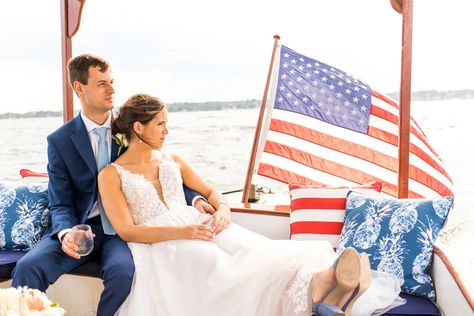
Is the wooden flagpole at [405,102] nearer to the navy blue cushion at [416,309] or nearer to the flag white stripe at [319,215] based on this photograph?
the flag white stripe at [319,215]

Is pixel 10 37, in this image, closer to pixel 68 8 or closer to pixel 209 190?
pixel 68 8

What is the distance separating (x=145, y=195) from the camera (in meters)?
2.56

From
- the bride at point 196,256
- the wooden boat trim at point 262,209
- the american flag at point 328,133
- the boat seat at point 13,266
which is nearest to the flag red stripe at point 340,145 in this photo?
the american flag at point 328,133

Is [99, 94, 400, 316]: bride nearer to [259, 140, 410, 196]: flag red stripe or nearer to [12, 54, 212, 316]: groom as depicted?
[12, 54, 212, 316]: groom

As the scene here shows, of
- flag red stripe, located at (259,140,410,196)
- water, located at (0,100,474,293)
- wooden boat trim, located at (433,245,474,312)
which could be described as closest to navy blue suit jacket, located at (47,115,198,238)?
flag red stripe, located at (259,140,410,196)

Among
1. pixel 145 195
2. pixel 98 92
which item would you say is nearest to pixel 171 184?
pixel 145 195

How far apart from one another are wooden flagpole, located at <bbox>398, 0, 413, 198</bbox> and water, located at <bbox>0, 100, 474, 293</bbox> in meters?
14.1

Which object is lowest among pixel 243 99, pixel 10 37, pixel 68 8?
pixel 243 99

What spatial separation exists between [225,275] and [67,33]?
228cm

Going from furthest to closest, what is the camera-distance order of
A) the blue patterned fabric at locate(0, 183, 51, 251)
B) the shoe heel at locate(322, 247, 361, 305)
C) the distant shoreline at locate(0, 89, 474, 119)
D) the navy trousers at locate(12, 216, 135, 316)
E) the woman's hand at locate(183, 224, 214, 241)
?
the distant shoreline at locate(0, 89, 474, 119) → the blue patterned fabric at locate(0, 183, 51, 251) → the woman's hand at locate(183, 224, 214, 241) → the navy trousers at locate(12, 216, 135, 316) → the shoe heel at locate(322, 247, 361, 305)

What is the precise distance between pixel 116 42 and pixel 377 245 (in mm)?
20514

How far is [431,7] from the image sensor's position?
62.3 feet

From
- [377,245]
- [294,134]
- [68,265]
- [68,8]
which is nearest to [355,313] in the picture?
[377,245]

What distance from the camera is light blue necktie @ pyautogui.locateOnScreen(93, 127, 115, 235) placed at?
2.67m
